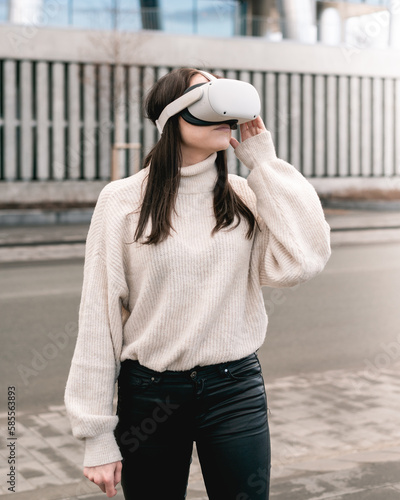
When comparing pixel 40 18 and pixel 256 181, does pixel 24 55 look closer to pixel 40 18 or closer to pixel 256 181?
pixel 40 18

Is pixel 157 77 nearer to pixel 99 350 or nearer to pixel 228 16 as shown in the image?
pixel 228 16

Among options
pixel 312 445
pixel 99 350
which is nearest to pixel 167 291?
pixel 99 350

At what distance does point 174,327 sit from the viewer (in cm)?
223

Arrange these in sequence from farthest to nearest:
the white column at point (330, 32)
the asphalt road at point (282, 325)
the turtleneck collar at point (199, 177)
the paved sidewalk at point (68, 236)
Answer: the white column at point (330, 32) < the paved sidewalk at point (68, 236) < the asphalt road at point (282, 325) < the turtleneck collar at point (199, 177)

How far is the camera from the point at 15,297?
10.0m

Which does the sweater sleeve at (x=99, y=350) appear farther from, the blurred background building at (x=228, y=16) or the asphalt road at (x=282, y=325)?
the blurred background building at (x=228, y=16)

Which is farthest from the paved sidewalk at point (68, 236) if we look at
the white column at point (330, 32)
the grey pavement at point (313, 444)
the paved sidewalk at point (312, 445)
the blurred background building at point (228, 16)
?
the white column at point (330, 32)

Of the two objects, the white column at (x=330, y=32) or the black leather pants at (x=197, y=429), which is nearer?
the black leather pants at (x=197, y=429)

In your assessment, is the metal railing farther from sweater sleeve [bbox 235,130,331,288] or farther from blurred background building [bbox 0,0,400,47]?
sweater sleeve [bbox 235,130,331,288]

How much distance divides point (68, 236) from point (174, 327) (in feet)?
52.4

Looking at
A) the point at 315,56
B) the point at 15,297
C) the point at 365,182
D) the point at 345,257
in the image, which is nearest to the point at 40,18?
the point at 315,56

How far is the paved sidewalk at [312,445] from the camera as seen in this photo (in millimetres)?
3900

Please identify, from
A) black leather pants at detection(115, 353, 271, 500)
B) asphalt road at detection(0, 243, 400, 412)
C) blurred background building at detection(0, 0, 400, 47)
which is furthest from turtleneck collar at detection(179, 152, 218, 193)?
blurred background building at detection(0, 0, 400, 47)

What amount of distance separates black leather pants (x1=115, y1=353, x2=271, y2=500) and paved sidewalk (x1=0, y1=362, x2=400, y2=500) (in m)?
1.63
